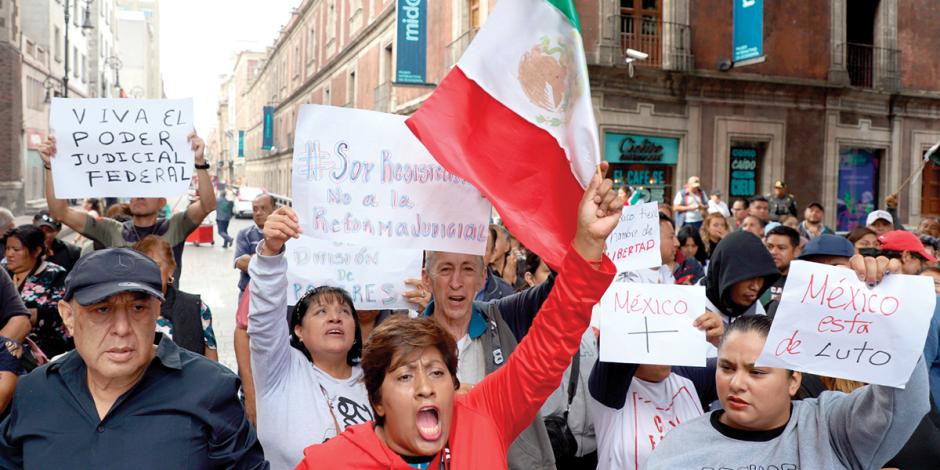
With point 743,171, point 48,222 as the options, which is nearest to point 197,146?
point 48,222

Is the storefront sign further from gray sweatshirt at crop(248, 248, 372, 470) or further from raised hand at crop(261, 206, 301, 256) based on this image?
raised hand at crop(261, 206, 301, 256)

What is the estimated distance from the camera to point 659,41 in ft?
60.6

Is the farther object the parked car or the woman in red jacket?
the parked car

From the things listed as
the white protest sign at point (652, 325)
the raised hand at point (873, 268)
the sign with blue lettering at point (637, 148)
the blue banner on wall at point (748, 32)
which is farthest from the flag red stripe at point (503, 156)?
the blue banner on wall at point (748, 32)

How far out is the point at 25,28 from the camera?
34375 millimetres

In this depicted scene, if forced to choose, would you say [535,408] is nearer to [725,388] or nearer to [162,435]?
[725,388]

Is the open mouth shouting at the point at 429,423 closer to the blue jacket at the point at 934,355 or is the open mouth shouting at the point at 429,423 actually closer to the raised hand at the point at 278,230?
the raised hand at the point at 278,230

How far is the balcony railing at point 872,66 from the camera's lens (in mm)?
Answer: 21375

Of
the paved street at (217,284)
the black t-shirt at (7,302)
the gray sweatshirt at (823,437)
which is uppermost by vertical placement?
the black t-shirt at (7,302)

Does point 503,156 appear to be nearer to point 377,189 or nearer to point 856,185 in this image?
point 377,189

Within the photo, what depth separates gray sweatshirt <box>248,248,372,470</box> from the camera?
2912 millimetres

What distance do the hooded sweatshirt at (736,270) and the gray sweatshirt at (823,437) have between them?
1.47m

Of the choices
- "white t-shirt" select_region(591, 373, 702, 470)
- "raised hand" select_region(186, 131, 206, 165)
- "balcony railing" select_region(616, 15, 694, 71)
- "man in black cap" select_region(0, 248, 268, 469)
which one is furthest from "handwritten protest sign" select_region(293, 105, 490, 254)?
"balcony railing" select_region(616, 15, 694, 71)

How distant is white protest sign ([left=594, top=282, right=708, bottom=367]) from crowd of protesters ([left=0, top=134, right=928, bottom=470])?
0.39ft
